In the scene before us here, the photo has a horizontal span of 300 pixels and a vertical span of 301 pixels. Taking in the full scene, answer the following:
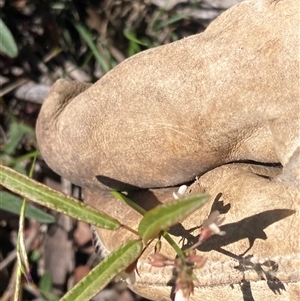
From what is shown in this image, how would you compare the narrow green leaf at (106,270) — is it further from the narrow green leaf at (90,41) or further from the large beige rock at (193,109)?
the narrow green leaf at (90,41)

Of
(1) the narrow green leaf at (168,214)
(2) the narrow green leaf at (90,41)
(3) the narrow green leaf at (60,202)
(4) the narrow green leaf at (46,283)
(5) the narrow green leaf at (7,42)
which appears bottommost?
(4) the narrow green leaf at (46,283)

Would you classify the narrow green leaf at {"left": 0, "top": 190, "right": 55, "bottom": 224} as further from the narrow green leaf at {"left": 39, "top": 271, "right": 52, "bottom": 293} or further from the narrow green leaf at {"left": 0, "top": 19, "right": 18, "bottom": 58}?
the narrow green leaf at {"left": 0, "top": 19, "right": 18, "bottom": 58}

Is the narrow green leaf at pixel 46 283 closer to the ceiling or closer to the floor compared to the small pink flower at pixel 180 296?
closer to the floor

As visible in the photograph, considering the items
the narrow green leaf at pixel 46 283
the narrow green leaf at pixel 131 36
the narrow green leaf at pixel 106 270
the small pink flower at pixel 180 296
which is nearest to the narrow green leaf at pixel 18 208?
the narrow green leaf at pixel 46 283

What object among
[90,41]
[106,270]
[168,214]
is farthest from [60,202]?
[90,41]

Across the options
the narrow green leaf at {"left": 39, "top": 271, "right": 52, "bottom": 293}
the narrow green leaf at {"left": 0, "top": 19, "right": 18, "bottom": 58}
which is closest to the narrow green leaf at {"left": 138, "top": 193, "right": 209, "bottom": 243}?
the narrow green leaf at {"left": 0, "top": 19, "right": 18, "bottom": 58}

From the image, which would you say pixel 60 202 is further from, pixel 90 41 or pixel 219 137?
pixel 90 41

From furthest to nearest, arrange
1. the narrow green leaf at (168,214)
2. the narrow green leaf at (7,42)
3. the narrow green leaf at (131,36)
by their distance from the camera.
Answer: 1. the narrow green leaf at (131,36)
2. the narrow green leaf at (7,42)
3. the narrow green leaf at (168,214)

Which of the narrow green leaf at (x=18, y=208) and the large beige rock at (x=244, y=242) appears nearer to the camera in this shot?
the large beige rock at (x=244, y=242)
